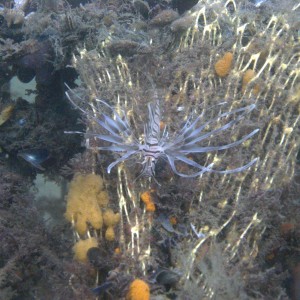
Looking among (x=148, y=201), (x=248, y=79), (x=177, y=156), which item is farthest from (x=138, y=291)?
(x=248, y=79)

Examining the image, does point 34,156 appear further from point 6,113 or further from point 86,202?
point 86,202

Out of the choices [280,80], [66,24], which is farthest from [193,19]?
[66,24]

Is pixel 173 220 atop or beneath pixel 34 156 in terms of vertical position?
beneath

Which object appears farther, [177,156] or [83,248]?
[83,248]

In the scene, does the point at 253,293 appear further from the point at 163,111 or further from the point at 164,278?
the point at 163,111

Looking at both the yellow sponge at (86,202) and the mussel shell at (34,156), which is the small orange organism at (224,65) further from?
the mussel shell at (34,156)

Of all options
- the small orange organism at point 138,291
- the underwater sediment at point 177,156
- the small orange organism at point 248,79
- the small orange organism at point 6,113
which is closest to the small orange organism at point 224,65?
the underwater sediment at point 177,156
